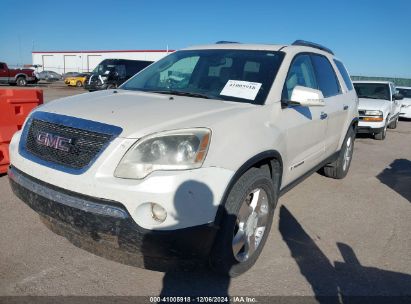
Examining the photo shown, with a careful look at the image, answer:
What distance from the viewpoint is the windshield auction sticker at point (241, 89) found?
326 cm

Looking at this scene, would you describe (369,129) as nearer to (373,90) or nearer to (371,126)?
(371,126)

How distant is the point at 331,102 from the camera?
4543 mm

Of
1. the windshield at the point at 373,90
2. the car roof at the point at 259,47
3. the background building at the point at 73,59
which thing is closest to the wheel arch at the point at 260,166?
the car roof at the point at 259,47

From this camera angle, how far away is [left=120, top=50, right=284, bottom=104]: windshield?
11.0 ft

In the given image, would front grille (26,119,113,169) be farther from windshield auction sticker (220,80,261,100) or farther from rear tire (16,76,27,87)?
rear tire (16,76,27,87)

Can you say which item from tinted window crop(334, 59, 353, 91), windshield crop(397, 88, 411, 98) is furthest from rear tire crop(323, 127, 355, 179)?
windshield crop(397, 88, 411, 98)

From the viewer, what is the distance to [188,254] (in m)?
2.42

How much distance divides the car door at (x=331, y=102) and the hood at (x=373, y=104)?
197 inches

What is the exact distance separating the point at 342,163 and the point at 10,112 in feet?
16.4

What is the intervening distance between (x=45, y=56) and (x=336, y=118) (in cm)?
6858

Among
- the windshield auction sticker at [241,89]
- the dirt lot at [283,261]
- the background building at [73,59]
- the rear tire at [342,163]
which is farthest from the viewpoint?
the background building at [73,59]

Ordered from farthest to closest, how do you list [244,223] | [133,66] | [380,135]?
1. [133,66]
2. [380,135]
3. [244,223]

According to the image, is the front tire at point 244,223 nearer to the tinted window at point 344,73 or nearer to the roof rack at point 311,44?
the roof rack at point 311,44

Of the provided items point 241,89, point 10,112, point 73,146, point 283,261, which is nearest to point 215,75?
point 241,89
